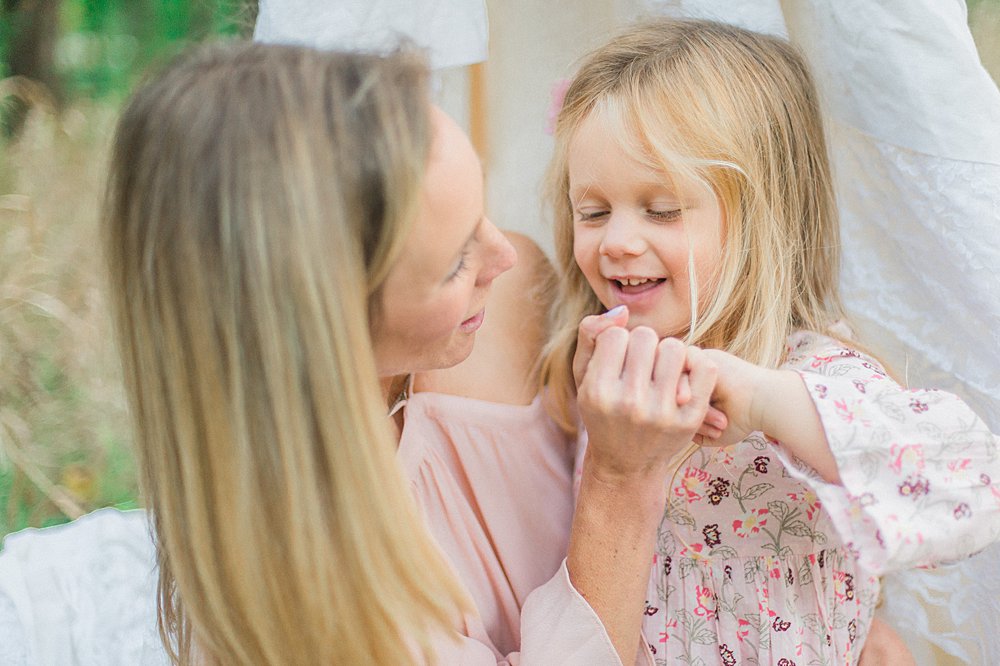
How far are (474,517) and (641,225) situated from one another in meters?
0.47

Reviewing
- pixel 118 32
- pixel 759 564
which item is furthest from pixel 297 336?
pixel 118 32

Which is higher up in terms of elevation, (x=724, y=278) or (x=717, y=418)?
(x=724, y=278)

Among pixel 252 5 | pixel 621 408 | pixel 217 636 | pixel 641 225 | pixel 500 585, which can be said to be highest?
pixel 252 5

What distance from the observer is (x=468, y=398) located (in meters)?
1.34

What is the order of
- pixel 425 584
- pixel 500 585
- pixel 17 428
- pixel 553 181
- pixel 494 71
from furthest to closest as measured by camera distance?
pixel 17 428, pixel 494 71, pixel 553 181, pixel 500 585, pixel 425 584

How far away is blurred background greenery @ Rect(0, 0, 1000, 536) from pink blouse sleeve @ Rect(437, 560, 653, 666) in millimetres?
1114

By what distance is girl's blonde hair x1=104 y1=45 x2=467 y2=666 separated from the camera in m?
0.87

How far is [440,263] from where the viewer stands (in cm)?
97

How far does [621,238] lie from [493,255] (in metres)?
0.21

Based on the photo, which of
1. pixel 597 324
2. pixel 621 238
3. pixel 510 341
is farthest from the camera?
pixel 510 341

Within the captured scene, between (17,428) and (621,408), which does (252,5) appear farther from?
(621,408)

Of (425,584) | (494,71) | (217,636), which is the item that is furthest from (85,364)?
(425,584)

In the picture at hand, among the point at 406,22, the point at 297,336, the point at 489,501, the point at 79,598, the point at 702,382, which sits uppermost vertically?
the point at 406,22

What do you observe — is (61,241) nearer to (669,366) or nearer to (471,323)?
(471,323)
